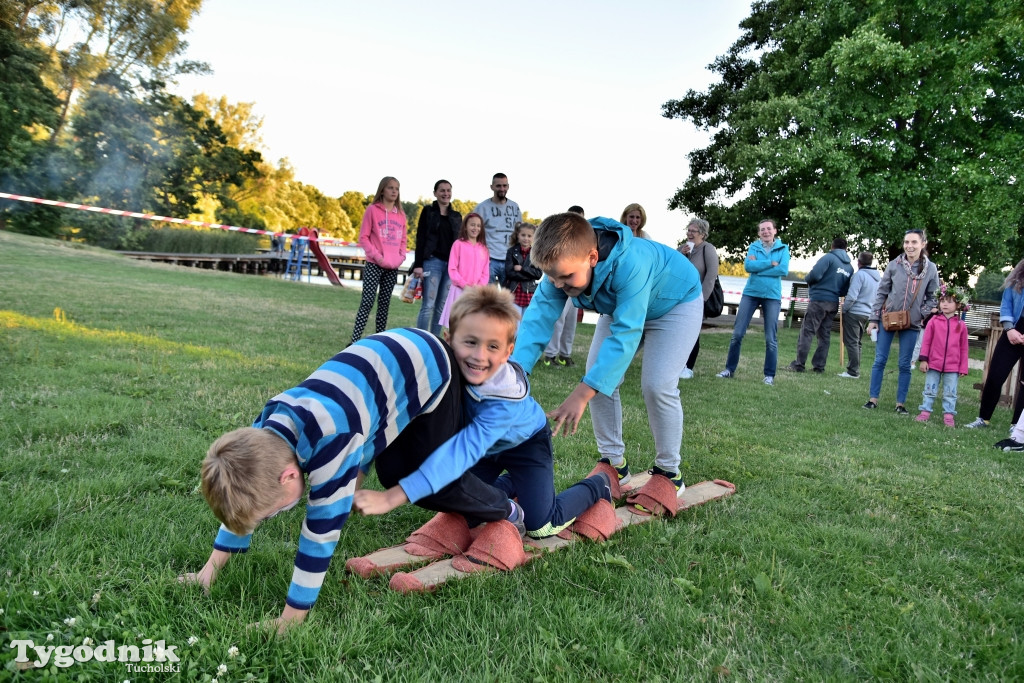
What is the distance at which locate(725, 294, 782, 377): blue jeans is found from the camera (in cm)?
919

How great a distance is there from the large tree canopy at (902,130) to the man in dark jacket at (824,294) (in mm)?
9312

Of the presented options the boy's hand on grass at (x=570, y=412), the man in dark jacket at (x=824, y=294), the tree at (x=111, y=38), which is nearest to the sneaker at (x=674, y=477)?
the boy's hand on grass at (x=570, y=412)

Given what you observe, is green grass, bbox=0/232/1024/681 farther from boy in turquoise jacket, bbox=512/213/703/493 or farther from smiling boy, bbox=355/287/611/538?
boy in turquoise jacket, bbox=512/213/703/493

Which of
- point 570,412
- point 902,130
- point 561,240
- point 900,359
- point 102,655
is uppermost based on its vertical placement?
point 902,130

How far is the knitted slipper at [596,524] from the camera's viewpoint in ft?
10.6

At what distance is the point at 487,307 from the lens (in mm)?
2748

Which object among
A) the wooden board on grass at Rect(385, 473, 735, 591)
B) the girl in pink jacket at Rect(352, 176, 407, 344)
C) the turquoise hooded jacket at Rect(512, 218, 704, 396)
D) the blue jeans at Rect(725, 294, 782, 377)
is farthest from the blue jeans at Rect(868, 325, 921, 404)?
the girl in pink jacket at Rect(352, 176, 407, 344)

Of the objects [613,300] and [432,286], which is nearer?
[613,300]

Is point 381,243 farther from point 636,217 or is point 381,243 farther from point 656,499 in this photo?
point 656,499

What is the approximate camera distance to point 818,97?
20.4m

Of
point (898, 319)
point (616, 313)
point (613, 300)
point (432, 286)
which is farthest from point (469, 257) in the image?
point (898, 319)

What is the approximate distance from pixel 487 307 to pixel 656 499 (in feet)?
5.22

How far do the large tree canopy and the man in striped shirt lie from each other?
19518 millimetres

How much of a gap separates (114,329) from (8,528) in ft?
20.4
